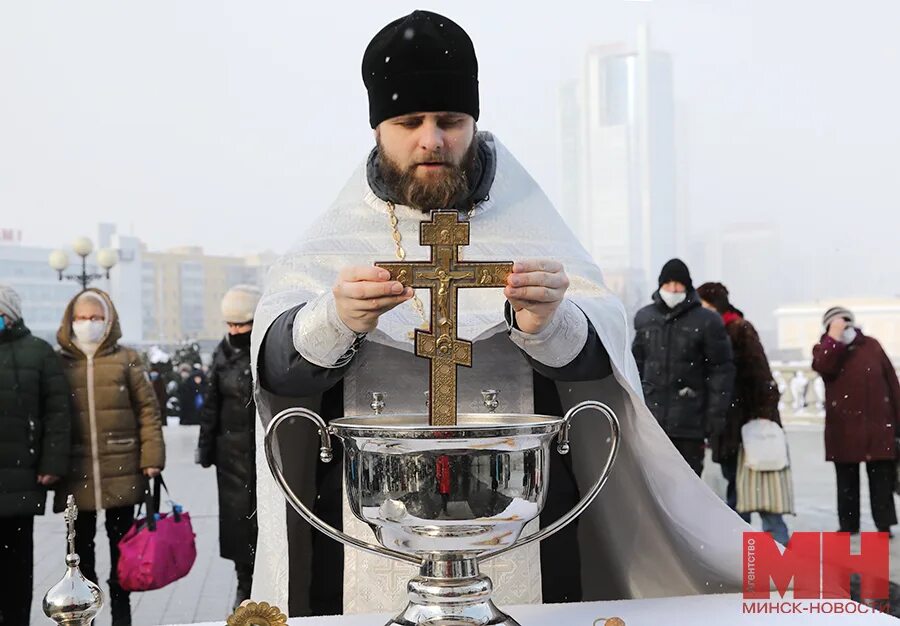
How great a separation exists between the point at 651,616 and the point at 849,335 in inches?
181

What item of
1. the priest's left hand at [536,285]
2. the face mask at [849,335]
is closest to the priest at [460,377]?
the priest's left hand at [536,285]

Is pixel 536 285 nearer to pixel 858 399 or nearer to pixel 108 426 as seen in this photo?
pixel 108 426

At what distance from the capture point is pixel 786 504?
5.02m

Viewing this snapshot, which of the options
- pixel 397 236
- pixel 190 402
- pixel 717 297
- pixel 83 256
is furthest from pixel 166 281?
pixel 397 236

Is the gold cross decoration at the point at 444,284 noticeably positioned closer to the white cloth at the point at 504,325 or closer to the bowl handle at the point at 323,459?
the bowl handle at the point at 323,459

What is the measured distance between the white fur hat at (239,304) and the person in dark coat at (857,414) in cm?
302

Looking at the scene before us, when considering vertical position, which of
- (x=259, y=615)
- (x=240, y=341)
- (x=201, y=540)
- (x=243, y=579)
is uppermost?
(x=240, y=341)

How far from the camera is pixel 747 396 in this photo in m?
5.17

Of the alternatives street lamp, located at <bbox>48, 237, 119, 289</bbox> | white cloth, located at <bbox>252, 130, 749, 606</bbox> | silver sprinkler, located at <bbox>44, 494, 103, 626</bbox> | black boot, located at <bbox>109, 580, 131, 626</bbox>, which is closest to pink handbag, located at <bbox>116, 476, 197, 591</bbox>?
black boot, located at <bbox>109, 580, 131, 626</bbox>

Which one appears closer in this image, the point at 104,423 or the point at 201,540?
the point at 104,423

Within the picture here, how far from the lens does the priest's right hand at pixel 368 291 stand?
1.21 m

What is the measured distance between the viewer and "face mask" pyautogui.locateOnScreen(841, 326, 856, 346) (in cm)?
568

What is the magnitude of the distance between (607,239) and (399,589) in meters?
32.4

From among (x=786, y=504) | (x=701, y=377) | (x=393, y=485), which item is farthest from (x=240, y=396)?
(x=393, y=485)
